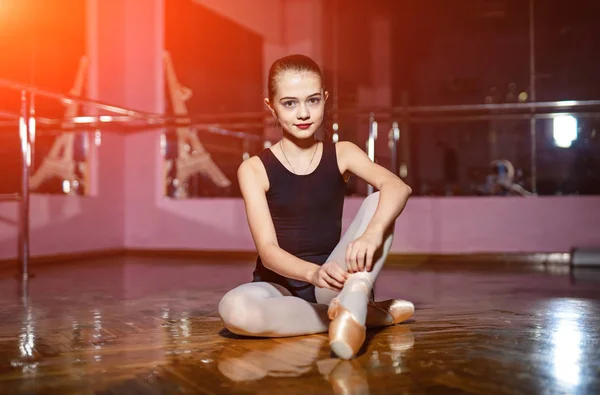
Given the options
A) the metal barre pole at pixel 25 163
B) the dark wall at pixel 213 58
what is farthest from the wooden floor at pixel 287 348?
the dark wall at pixel 213 58

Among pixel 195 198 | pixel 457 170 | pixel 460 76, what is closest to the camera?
pixel 195 198

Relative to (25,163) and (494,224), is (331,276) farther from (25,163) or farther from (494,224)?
(494,224)

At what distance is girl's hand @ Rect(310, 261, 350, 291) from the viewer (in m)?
1.38

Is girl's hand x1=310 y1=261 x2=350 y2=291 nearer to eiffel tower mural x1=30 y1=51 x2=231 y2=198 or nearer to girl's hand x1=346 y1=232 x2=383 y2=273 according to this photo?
girl's hand x1=346 y1=232 x2=383 y2=273

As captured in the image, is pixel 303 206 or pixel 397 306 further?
pixel 397 306

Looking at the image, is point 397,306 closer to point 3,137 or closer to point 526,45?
point 3,137

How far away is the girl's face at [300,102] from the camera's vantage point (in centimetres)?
159

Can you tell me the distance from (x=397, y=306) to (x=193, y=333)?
576 millimetres

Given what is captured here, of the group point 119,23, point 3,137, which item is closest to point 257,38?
point 119,23

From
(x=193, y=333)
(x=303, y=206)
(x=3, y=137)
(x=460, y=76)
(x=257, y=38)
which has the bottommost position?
(x=193, y=333)

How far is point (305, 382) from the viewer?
121 cm

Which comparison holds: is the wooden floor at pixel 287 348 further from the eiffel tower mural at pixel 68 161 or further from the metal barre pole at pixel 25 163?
the eiffel tower mural at pixel 68 161

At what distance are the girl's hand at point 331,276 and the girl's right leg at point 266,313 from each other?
0.21m

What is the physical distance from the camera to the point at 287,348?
151 centimetres
